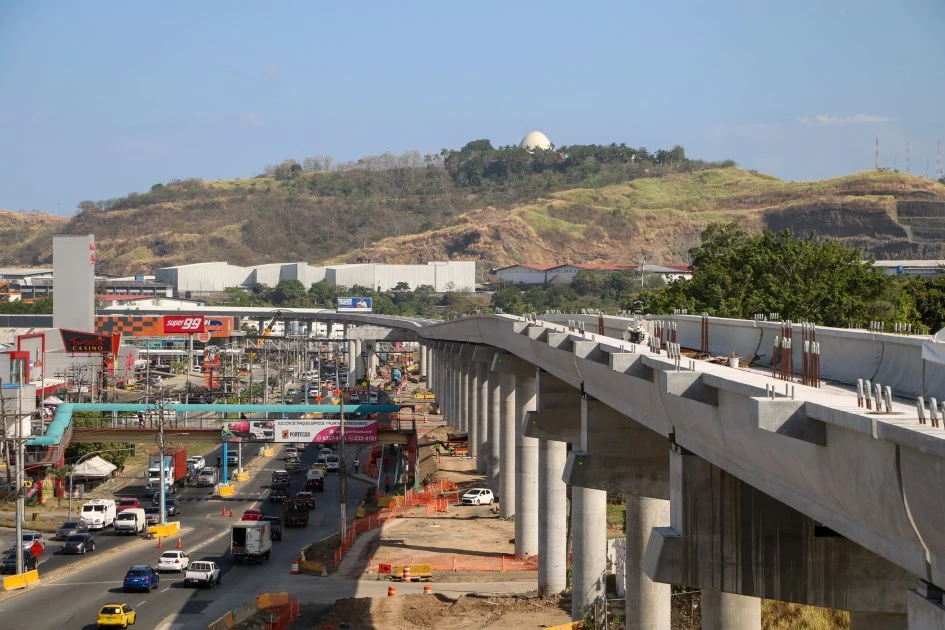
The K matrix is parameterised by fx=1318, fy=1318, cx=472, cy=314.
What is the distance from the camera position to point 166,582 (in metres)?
54.2

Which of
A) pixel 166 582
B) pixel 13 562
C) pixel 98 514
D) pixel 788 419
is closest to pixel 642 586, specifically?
pixel 788 419

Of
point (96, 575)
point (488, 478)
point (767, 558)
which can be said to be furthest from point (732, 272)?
point (767, 558)

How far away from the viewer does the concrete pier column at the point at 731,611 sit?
26.4m

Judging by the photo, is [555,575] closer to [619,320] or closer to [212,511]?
[619,320]

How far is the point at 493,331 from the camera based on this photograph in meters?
59.2

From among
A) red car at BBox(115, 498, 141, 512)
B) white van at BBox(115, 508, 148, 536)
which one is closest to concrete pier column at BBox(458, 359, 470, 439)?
red car at BBox(115, 498, 141, 512)

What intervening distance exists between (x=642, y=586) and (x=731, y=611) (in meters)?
6.81

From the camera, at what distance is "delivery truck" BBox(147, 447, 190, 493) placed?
8609cm

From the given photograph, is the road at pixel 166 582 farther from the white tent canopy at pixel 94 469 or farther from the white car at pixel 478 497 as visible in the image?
the white tent canopy at pixel 94 469

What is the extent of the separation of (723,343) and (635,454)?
139 inches

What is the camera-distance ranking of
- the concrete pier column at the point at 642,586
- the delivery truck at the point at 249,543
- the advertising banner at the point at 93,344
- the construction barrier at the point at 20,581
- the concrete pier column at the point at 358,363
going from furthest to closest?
the concrete pier column at the point at 358,363
the advertising banner at the point at 93,344
the delivery truck at the point at 249,543
the construction barrier at the point at 20,581
the concrete pier column at the point at 642,586

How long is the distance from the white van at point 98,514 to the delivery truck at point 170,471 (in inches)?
483

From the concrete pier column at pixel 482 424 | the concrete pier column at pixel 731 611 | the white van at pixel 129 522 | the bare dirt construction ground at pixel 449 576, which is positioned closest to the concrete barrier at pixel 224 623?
the bare dirt construction ground at pixel 449 576

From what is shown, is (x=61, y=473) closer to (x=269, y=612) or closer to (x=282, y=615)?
(x=269, y=612)
